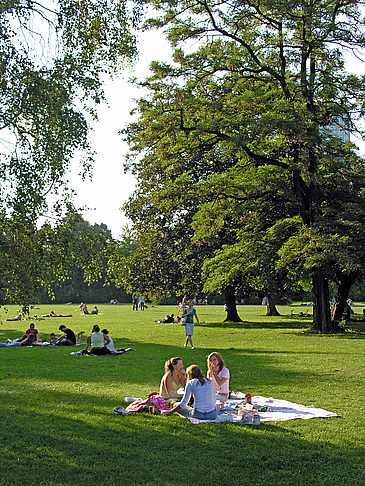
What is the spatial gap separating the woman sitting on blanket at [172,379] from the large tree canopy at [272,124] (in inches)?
544

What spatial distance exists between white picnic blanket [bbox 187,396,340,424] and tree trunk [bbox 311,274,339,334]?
1738cm

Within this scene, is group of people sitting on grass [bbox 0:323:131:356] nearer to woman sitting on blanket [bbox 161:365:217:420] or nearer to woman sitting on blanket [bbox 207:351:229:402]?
woman sitting on blanket [bbox 207:351:229:402]

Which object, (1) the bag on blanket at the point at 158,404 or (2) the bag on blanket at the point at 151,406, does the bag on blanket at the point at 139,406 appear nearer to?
(2) the bag on blanket at the point at 151,406

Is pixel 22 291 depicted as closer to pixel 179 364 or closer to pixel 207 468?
pixel 179 364

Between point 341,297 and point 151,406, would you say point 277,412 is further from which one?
point 341,297

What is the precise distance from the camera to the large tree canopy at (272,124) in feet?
80.7

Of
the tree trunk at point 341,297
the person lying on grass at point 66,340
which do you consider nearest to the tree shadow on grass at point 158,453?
Result: the person lying on grass at point 66,340

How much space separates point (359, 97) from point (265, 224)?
821 cm

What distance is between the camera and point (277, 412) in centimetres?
973

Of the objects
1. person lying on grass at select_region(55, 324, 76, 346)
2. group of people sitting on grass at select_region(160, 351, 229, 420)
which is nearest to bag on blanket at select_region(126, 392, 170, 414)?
group of people sitting on grass at select_region(160, 351, 229, 420)

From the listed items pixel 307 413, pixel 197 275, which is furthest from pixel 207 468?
pixel 197 275

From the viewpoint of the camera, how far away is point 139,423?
905cm

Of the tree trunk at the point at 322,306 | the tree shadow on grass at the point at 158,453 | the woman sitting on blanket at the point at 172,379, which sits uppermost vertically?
the tree trunk at the point at 322,306

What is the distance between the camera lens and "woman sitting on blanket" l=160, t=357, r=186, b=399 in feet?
35.1
